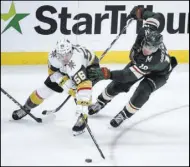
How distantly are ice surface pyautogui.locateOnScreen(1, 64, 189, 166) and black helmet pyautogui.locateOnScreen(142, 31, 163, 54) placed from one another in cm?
64

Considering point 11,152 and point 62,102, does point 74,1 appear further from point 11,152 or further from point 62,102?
point 11,152

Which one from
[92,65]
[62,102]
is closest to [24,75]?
[62,102]

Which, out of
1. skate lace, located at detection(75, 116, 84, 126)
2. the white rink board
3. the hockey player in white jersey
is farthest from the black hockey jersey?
the white rink board

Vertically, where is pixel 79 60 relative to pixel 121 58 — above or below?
above

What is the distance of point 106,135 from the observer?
153 inches

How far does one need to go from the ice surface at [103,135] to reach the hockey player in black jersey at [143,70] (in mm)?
210

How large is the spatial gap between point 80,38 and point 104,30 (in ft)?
0.82

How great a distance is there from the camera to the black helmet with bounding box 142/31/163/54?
3.65 meters

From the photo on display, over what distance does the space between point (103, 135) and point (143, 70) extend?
1.80 ft

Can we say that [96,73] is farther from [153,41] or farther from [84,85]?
[153,41]

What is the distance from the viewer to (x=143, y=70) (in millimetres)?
3789

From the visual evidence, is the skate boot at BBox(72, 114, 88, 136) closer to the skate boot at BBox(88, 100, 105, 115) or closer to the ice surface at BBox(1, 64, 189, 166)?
the ice surface at BBox(1, 64, 189, 166)

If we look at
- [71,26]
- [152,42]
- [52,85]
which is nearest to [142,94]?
[152,42]

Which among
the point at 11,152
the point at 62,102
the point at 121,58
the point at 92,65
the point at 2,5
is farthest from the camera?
the point at 121,58
